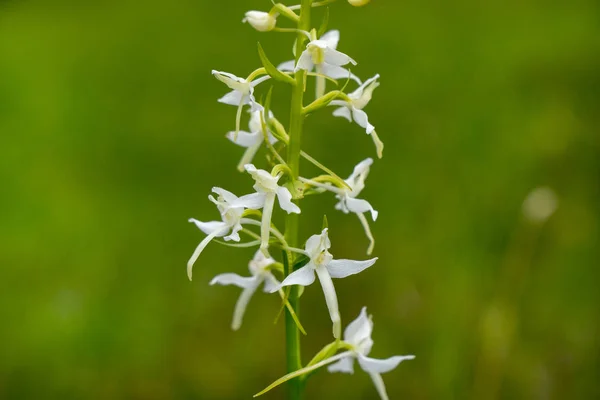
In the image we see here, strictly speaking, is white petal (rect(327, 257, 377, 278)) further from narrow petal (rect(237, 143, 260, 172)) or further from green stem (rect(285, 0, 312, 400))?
narrow petal (rect(237, 143, 260, 172))

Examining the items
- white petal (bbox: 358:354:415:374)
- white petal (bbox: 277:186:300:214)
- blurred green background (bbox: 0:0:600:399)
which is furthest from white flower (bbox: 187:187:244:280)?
blurred green background (bbox: 0:0:600:399)

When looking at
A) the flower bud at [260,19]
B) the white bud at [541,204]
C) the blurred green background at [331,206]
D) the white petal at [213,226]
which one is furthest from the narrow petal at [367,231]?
the white bud at [541,204]

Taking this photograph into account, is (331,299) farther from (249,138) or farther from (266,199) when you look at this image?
(249,138)

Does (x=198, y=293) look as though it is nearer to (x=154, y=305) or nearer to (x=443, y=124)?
(x=154, y=305)

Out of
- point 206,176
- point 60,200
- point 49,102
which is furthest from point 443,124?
point 49,102

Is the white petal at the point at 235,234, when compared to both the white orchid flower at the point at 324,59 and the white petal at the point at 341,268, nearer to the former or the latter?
A: the white petal at the point at 341,268
